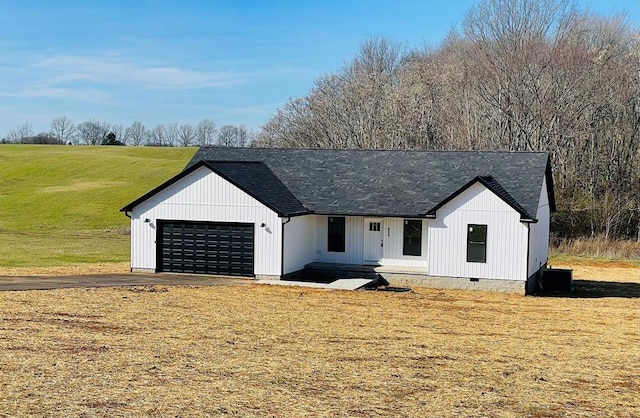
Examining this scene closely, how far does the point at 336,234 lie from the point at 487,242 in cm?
612

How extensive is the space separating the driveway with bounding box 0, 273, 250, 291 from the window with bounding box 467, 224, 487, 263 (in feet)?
25.8

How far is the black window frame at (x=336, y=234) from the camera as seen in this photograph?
28.9m

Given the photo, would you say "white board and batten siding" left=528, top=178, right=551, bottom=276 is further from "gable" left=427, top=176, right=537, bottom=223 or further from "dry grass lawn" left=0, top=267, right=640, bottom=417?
"dry grass lawn" left=0, top=267, right=640, bottom=417

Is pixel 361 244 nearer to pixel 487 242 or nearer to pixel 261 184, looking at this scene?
pixel 261 184

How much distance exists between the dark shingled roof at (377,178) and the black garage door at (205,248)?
72.6 inches

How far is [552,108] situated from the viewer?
4553 centimetres

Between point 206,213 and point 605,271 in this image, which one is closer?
point 206,213

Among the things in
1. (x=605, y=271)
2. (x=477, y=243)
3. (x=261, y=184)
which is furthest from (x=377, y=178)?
(x=605, y=271)

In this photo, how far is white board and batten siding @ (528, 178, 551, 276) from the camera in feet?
87.5

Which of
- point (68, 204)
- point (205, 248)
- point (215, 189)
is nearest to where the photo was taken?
point (215, 189)

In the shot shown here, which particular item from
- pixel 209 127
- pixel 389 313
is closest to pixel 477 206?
pixel 389 313

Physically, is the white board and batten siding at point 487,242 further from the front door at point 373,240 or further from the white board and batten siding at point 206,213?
the white board and batten siding at point 206,213

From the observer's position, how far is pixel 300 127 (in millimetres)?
58031

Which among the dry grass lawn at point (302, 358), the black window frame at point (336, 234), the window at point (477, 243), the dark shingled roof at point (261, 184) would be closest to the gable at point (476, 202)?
the window at point (477, 243)
